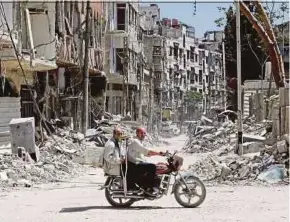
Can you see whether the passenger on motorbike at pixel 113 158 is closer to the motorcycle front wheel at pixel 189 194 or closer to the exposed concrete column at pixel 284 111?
the motorcycle front wheel at pixel 189 194

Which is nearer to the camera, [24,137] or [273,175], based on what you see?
[273,175]

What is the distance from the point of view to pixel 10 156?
64.1 ft

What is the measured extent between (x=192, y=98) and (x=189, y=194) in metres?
79.8

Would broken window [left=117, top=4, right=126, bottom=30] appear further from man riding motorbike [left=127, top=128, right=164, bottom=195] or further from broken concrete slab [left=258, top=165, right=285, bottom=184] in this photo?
man riding motorbike [left=127, top=128, right=164, bottom=195]

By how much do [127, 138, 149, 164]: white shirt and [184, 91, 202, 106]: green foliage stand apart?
250ft

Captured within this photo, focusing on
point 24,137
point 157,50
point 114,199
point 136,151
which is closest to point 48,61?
point 24,137

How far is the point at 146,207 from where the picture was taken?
11867 mm

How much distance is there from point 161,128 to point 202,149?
29.6 metres

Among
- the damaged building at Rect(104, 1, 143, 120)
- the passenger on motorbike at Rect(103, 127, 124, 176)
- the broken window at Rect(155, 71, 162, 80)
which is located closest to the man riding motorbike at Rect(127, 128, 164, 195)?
the passenger on motorbike at Rect(103, 127, 124, 176)

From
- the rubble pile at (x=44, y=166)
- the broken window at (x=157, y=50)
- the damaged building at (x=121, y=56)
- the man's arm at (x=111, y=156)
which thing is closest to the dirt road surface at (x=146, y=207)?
the man's arm at (x=111, y=156)

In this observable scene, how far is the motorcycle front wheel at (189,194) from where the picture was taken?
1183 cm

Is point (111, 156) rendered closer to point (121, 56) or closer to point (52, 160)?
point (52, 160)

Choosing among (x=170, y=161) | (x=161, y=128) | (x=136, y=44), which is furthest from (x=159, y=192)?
(x=161, y=128)

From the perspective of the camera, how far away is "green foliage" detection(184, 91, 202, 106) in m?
89.2
